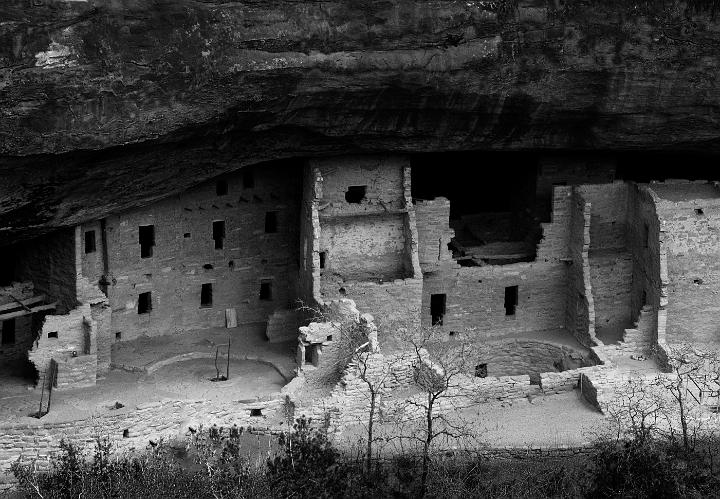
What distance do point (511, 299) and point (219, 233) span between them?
305 inches

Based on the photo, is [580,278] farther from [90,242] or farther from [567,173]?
[90,242]

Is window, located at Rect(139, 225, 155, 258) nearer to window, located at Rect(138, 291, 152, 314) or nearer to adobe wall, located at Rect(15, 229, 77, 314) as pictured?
window, located at Rect(138, 291, 152, 314)

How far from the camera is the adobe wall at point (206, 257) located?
39.9 m

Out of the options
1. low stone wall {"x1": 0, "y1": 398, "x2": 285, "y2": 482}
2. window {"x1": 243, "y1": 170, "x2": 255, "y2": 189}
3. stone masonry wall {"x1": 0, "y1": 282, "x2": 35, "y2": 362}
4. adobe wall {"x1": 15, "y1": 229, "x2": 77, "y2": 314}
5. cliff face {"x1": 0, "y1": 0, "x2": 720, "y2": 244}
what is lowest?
low stone wall {"x1": 0, "y1": 398, "x2": 285, "y2": 482}

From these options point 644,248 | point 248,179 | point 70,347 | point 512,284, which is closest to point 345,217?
point 248,179

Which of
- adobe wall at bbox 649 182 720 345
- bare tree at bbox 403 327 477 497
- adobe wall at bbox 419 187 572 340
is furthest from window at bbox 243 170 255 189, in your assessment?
adobe wall at bbox 649 182 720 345

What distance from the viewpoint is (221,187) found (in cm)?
4066

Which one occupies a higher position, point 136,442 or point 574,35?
point 574,35

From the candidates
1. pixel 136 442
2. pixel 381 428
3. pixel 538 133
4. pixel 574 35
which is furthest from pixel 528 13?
pixel 136 442

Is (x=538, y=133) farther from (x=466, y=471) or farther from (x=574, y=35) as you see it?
(x=466, y=471)

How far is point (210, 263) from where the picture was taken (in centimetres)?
4109

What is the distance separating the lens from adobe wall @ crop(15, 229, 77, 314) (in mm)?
38281

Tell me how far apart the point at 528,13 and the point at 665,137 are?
6109 mm

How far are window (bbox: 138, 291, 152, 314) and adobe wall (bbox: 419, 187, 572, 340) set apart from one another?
273 inches
